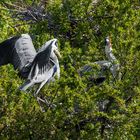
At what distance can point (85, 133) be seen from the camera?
7.07 m

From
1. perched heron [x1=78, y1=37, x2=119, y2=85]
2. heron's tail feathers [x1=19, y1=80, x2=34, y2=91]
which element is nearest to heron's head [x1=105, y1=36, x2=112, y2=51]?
perched heron [x1=78, y1=37, x2=119, y2=85]

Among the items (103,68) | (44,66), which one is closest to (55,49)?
(44,66)

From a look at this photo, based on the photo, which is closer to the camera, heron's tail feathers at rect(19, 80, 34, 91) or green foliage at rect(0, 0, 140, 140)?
green foliage at rect(0, 0, 140, 140)

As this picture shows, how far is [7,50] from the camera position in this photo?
8.43 meters

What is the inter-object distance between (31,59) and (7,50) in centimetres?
46

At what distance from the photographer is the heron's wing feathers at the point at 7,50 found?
27.3 feet

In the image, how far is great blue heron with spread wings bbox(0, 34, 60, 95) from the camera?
26.0ft

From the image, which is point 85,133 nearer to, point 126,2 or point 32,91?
point 32,91

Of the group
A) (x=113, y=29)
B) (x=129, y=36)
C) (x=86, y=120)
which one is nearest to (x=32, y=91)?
(x=86, y=120)

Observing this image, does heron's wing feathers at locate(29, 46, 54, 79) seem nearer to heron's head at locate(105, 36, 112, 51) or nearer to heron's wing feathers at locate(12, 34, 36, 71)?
heron's wing feathers at locate(12, 34, 36, 71)

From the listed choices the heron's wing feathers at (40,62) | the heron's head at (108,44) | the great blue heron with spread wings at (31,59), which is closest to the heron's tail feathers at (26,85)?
the great blue heron with spread wings at (31,59)

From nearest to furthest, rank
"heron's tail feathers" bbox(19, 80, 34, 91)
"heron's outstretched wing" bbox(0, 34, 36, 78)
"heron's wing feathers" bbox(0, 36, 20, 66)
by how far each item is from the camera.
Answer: "heron's tail feathers" bbox(19, 80, 34, 91), "heron's outstretched wing" bbox(0, 34, 36, 78), "heron's wing feathers" bbox(0, 36, 20, 66)

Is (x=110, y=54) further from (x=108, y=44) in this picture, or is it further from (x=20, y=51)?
(x=20, y=51)

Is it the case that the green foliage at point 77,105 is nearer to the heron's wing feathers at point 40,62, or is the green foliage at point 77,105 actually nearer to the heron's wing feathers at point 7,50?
the heron's wing feathers at point 7,50
